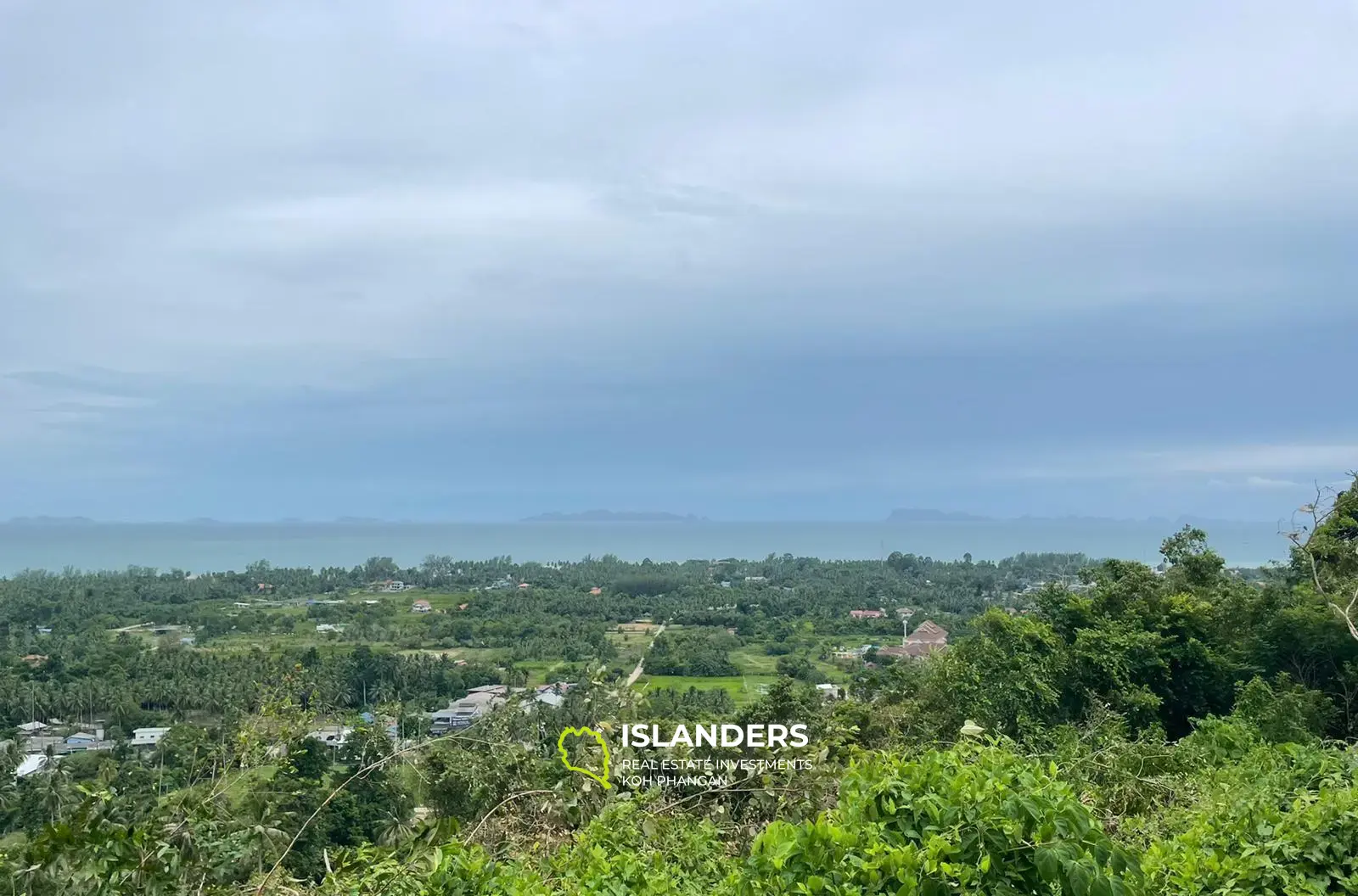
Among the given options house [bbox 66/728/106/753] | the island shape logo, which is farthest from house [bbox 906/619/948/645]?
the island shape logo

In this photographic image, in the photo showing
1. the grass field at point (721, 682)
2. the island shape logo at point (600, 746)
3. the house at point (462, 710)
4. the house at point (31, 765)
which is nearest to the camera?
the island shape logo at point (600, 746)

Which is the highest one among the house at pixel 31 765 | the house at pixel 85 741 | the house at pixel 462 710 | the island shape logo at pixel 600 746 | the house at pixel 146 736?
the island shape logo at pixel 600 746

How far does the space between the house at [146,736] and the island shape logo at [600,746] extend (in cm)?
1372

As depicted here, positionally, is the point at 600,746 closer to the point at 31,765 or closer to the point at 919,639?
the point at 31,765

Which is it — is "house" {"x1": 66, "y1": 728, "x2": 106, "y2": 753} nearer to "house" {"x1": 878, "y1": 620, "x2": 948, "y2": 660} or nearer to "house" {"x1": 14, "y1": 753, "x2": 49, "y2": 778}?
"house" {"x1": 14, "y1": 753, "x2": 49, "y2": 778}

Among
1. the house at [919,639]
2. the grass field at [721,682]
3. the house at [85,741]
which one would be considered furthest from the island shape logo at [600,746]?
the house at [919,639]

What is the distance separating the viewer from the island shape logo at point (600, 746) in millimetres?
4047

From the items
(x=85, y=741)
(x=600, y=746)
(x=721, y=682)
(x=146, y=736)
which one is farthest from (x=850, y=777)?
(x=85, y=741)

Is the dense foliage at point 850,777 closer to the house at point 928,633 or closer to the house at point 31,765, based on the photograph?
the house at point 31,765

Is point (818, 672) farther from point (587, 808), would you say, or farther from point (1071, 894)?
point (1071, 894)

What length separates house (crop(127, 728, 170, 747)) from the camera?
15.6 meters

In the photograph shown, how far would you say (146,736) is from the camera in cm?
1625

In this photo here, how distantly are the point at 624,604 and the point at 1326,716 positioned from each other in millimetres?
32581

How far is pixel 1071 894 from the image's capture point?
5.27 feet
